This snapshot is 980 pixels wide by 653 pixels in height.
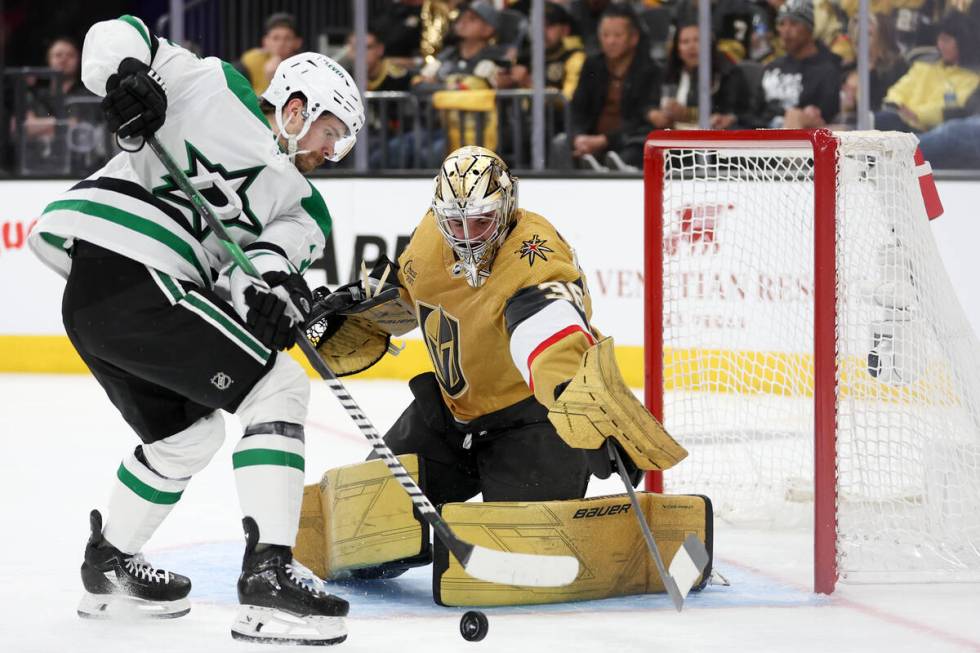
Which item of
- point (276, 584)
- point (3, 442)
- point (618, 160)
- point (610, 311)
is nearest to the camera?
point (276, 584)

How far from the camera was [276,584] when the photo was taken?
258 cm

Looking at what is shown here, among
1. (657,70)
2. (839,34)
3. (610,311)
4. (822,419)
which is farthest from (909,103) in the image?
(822,419)

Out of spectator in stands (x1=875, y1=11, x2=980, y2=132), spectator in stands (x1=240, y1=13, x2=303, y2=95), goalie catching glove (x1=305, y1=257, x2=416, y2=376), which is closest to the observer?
goalie catching glove (x1=305, y1=257, x2=416, y2=376)

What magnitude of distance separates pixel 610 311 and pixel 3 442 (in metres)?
2.29

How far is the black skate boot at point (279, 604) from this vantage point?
2.58 m

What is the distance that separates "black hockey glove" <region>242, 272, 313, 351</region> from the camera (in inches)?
102

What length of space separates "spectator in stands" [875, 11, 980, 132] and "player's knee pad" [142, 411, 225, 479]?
4005 mm

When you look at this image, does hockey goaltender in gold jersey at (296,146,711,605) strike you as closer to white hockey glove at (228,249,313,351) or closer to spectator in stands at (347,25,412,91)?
white hockey glove at (228,249,313,351)

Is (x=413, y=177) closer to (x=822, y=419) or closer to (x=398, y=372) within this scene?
(x=398, y=372)

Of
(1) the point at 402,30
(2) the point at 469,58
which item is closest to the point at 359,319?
(2) the point at 469,58

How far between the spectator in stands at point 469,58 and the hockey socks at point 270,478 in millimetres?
4174

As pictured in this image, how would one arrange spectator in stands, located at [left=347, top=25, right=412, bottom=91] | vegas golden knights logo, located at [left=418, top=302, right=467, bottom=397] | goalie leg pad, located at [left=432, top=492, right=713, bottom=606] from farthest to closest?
spectator in stands, located at [left=347, top=25, right=412, bottom=91], vegas golden knights logo, located at [left=418, top=302, right=467, bottom=397], goalie leg pad, located at [left=432, top=492, right=713, bottom=606]

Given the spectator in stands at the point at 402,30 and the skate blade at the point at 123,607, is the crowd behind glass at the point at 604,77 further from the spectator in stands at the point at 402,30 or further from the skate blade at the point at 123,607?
the skate blade at the point at 123,607

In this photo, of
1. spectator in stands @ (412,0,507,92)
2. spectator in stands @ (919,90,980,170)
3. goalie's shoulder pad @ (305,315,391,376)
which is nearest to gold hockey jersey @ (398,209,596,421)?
goalie's shoulder pad @ (305,315,391,376)
